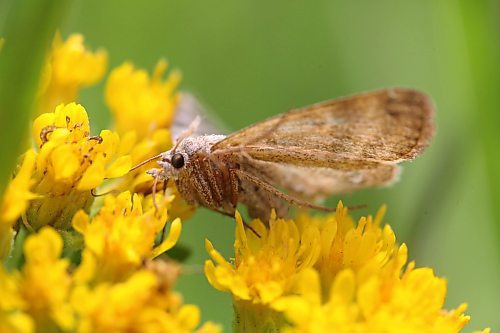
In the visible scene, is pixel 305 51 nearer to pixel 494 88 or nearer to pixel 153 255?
pixel 494 88

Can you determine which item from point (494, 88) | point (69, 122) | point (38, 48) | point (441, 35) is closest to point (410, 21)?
point (441, 35)

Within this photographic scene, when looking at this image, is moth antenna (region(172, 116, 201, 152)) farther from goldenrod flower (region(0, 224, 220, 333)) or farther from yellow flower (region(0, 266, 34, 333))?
yellow flower (region(0, 266, 34, 333))

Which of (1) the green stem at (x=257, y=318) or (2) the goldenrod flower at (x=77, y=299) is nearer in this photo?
(2) the goldenrod flower at (x=77, y=299)

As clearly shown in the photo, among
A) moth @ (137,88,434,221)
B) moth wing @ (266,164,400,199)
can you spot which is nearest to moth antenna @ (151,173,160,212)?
moth @ (137,88,434,221)

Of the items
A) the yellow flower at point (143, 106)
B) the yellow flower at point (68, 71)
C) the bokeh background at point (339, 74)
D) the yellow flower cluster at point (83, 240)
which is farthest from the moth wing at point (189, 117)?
the bokeh background at point (339, 74)

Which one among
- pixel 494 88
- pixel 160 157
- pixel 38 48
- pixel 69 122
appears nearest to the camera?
pixel 38 48

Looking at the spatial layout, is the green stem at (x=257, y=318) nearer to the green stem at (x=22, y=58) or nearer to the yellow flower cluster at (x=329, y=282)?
the yellow flower cluster at (x=329, y=282)
